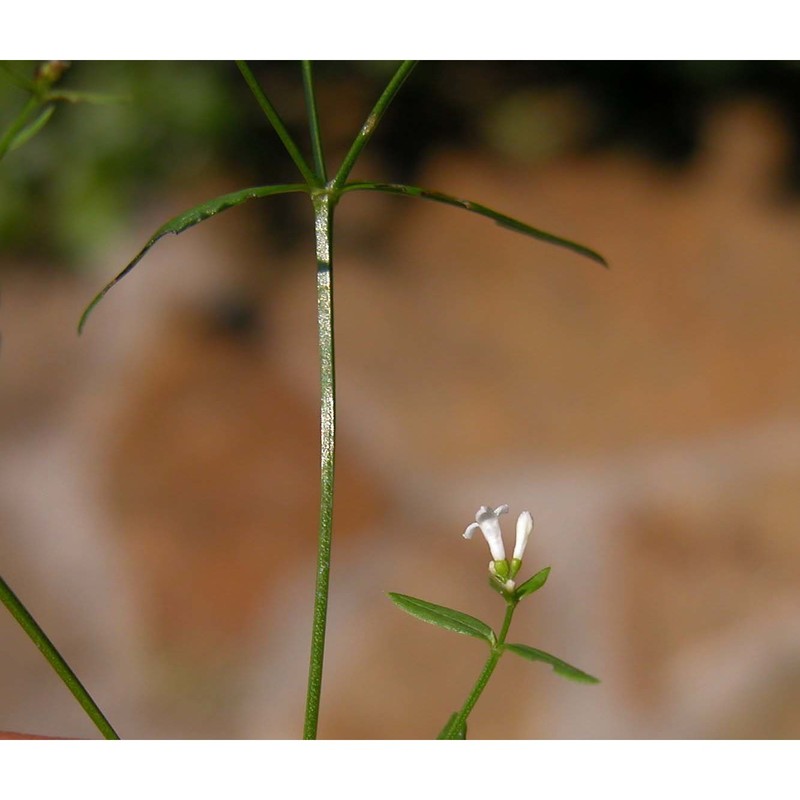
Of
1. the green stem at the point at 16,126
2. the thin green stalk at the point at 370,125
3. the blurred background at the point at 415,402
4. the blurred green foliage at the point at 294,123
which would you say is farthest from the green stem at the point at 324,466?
the blurred green foliage at the point at 294,123

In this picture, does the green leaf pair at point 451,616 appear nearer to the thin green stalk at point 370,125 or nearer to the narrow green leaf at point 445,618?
the narrow green leaf at point 445,618

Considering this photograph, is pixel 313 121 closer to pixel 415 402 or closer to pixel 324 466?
pixel 324 466

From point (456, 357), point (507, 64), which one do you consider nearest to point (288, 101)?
point (507, 64)

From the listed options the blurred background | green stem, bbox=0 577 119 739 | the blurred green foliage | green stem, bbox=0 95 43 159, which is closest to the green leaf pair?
green stem, bbox=0 577 119 739

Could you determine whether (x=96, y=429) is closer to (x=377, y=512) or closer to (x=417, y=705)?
(x=377, y=512)

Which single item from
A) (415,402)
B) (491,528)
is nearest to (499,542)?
(491,528)

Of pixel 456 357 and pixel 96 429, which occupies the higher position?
pixel 456 357
